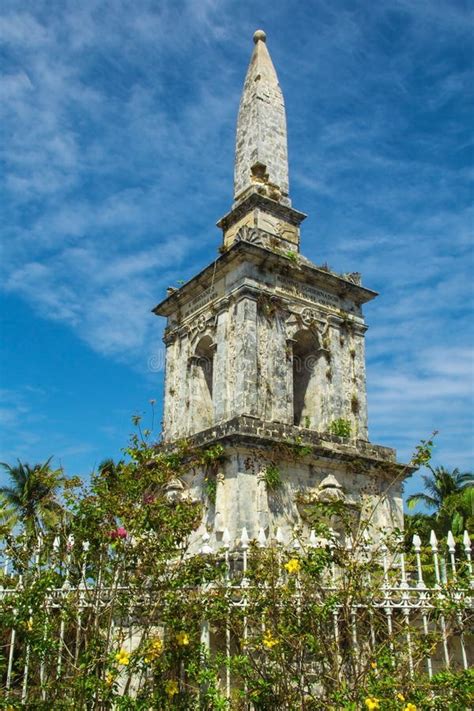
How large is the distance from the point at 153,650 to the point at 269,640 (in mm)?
1044

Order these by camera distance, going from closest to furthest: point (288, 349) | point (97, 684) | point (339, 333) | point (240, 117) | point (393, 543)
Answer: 1. point (97, 684)
2. point (393, 543)
3. point (288, 349)
4. point (339, 333)
5. point (240, 117)

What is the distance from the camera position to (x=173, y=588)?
5.95m

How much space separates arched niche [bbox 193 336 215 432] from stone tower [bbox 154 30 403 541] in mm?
29

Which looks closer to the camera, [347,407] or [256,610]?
[256,610]

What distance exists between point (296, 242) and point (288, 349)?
3.51 m

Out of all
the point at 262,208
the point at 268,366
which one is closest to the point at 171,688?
the point at 268,366

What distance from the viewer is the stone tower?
1241cm

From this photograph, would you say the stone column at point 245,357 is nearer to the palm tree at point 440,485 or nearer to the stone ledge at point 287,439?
the stone ledge at point 287,439

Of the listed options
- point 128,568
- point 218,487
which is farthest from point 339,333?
point 128,568

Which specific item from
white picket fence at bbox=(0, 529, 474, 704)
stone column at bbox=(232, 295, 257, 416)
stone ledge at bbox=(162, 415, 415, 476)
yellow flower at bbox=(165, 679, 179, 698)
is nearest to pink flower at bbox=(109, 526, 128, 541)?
white picket fence at bbox=(0, 529, 474, 704)

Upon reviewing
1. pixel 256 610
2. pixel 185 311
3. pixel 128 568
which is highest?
pixel 185 311

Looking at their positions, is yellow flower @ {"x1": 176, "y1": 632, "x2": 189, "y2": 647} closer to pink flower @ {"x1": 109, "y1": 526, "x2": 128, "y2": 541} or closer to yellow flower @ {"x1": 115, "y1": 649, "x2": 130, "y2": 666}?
yellow flower @ {"x1": 115, "y1": 649, "x2": 130, "y2": 666}

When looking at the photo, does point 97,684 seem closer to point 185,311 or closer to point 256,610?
point 256,610

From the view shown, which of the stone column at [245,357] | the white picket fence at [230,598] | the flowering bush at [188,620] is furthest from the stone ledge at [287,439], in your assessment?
the flowering bush at [188,620]
